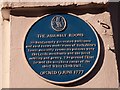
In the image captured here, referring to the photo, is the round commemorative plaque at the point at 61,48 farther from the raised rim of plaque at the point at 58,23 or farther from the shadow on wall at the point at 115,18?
the shadow on wall at the point at 115,18

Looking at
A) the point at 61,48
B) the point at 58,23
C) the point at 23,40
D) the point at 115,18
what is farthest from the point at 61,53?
the point at 115,18

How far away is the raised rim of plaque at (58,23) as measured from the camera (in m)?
4.88

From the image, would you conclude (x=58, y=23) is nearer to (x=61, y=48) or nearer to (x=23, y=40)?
(x=61, y=48)

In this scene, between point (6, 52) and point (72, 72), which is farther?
point (6, 52)

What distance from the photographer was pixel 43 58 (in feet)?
15.6

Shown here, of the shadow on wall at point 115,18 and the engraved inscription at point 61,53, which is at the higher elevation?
the shadow on wall at point 115,18

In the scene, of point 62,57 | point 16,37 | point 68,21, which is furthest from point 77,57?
point 16,37

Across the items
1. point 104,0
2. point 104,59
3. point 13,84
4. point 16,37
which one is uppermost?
point 104,0

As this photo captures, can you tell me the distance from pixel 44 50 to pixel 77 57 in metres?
0.43

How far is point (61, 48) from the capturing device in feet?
15.8

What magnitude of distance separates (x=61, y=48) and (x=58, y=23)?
1.10ft

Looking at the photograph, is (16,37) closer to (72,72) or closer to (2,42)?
(2,42)

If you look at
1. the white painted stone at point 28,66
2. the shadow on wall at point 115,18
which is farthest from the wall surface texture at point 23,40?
the shadow on wall at point 115,18

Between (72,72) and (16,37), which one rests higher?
(16,37)
